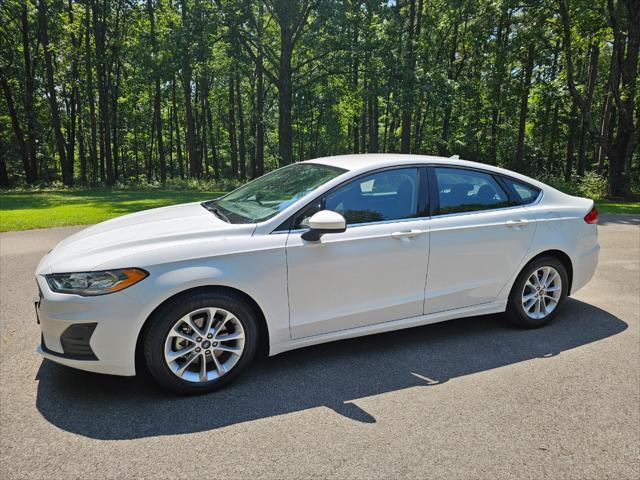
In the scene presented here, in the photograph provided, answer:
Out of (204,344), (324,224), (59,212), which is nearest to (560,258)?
(324,224)

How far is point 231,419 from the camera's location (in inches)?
116

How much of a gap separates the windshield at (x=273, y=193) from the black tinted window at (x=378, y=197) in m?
0.20

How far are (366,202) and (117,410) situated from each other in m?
2.40

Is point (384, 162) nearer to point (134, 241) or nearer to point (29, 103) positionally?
point (134, 241)

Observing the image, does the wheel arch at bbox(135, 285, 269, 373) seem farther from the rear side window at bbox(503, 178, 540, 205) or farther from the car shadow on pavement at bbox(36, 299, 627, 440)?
the rear side window at bbox(503, 178, 540, 205)

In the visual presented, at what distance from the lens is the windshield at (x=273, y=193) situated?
365cm

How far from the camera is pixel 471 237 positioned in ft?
13.3

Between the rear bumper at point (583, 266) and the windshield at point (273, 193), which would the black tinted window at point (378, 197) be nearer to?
the windshield at point (273, 193)

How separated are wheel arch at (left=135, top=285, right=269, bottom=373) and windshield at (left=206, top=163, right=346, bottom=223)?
60cm

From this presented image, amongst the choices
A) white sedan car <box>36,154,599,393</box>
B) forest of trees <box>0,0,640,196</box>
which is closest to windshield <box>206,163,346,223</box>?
white sedan car <box>36,154,599,393</box>

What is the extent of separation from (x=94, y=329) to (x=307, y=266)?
1500 millimetres

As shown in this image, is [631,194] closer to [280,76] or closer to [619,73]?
[619,73]

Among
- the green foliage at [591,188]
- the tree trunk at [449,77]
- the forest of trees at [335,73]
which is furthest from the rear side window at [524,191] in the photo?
the tree trunk at [449,77]

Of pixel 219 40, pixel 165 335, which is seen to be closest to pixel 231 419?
pixel 165 335
